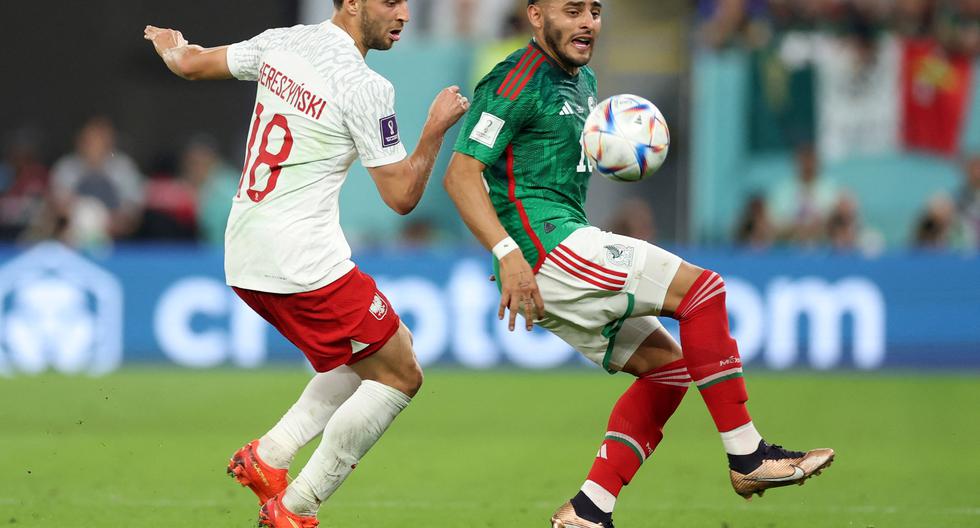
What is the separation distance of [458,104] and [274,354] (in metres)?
8.58

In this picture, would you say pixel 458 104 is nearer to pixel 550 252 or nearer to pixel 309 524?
pixel 550 252

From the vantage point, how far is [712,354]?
6.45m

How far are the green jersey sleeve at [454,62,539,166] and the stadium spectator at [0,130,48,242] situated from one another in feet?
42.9

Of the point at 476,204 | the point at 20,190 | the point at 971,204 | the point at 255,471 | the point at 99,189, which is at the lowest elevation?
the point at 971,204

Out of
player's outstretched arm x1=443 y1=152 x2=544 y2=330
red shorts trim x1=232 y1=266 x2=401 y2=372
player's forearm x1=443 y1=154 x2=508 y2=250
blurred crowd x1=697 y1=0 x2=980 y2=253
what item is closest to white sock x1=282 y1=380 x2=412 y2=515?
red shorts trim x1=232 y1=266 x2=401 y2=372

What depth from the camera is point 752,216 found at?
16.4m

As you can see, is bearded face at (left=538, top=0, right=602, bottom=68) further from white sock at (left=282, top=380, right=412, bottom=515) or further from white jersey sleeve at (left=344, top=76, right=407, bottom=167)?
white sock at (left=282, top=380, right=412, bottom=515)

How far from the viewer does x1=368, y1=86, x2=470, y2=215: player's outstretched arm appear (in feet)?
20.6

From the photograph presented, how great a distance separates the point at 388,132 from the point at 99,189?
11194mm

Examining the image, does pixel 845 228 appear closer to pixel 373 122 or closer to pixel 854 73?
pixel 854 73

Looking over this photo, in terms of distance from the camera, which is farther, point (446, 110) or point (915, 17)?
point (915, 17)

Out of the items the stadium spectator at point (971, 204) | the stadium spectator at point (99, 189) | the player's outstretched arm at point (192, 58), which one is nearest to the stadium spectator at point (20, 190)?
the stadium spectator at point (99, 189)

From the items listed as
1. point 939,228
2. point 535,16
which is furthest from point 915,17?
point 535,16

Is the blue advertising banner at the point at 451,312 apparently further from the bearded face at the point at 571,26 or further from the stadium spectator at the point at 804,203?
the bearded face at the point at 571,26
